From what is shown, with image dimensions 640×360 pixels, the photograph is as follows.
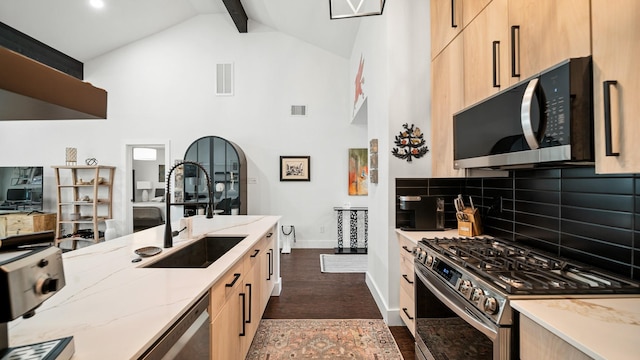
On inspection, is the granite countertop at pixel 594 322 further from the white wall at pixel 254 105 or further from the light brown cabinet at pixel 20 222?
the light brown cabinet at pixel 20 222

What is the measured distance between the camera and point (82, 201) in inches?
220

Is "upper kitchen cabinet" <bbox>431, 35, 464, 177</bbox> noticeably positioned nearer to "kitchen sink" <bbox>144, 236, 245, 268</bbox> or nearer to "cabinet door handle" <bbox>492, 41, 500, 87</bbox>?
"cabinet door handle" <bbox>492, 41, 500, 87</bbox>

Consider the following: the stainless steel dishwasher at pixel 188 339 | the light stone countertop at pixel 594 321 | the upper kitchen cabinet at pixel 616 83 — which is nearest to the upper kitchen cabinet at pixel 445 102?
the upper kitchen cabinet at pixel 616 83

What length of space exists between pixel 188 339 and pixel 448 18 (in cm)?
258

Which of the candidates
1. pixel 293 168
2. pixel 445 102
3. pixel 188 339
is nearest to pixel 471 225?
pixel 445 102

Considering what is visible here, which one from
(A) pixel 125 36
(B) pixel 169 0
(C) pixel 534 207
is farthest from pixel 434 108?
(A) pixel 125 36

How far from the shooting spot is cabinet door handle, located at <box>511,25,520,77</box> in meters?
1.39

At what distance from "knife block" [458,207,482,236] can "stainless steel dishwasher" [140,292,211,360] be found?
76.6 inches

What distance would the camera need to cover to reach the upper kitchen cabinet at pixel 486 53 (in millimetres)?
1498

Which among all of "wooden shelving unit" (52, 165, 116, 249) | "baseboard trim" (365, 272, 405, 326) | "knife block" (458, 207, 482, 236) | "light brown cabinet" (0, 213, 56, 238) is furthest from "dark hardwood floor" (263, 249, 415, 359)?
"light brown cabinet" (0, 213, 56, 238)

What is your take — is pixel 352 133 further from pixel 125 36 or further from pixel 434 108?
pixel 125 36

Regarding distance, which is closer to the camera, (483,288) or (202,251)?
(483,288)

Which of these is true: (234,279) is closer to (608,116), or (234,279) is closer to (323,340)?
(323,340)

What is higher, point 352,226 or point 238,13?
point 238,13
